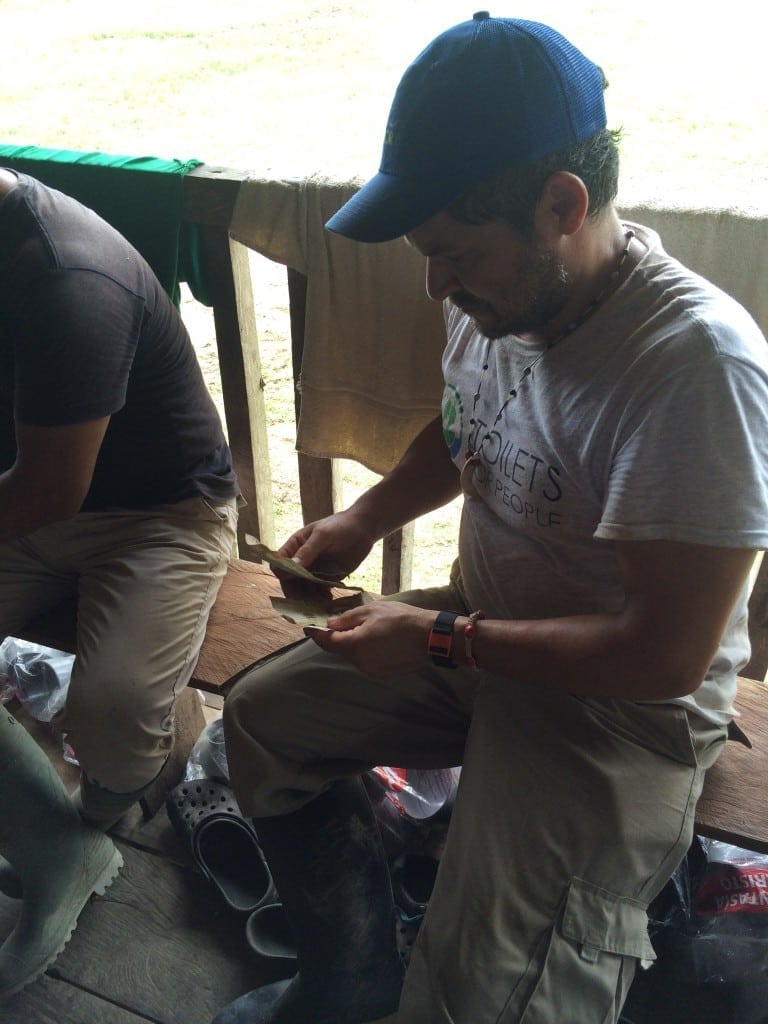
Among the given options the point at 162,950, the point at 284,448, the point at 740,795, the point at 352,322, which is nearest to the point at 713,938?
the point at 740,795

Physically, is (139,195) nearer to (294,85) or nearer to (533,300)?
(533,300)

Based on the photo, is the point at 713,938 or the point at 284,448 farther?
the point at 284,448

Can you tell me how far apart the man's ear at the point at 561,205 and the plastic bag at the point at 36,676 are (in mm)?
1766

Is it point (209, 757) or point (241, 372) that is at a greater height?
point (241, 372)

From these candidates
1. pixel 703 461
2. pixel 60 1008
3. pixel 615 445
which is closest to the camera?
pixel 703 461

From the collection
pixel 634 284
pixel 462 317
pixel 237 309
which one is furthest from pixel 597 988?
pixel 237 309

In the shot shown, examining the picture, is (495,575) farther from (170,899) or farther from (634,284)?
(170,899)

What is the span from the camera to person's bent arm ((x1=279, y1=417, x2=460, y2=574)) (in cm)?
170

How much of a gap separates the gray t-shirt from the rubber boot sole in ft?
3.94

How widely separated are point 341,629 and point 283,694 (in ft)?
0.70

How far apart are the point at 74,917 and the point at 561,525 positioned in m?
1.48

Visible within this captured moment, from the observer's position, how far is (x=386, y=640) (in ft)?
4.46

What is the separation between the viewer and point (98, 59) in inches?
241

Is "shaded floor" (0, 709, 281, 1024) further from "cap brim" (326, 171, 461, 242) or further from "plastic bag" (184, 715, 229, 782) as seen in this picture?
"cap brim" (326, 171, 461, 242)
